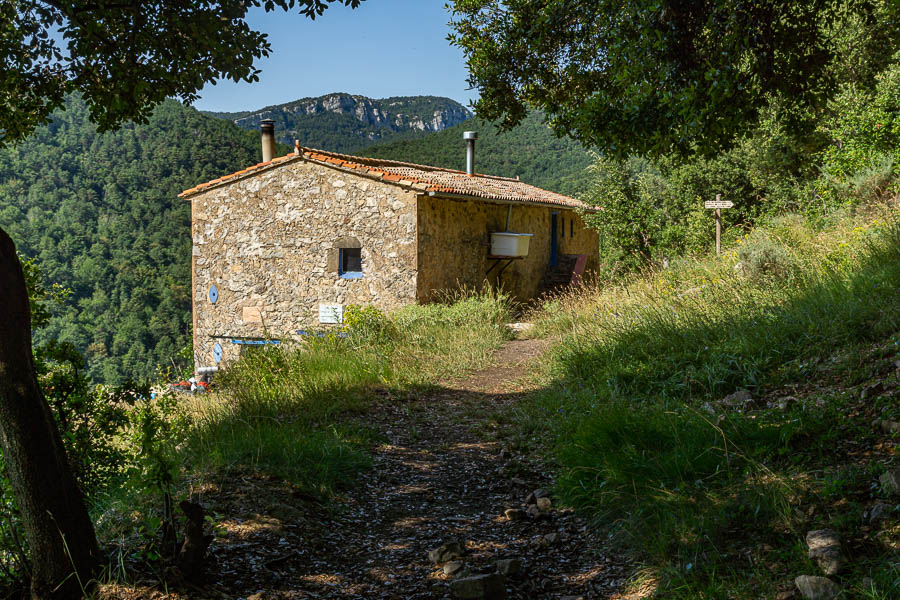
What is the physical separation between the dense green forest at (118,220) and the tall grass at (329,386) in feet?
67.7

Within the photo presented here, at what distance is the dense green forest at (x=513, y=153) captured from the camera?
1241 inches

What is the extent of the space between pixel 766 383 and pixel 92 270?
103ft

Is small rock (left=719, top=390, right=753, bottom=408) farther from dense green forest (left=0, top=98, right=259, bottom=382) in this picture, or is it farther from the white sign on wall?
dense green forest (left=0, top=98, right=259, bottom=382)

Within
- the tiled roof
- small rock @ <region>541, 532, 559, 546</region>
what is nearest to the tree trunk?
small rock @ <region>541, 532, 559, 546</region>

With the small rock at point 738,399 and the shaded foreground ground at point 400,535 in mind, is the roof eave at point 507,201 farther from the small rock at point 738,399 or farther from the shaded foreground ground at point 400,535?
the small rock at point 738,399

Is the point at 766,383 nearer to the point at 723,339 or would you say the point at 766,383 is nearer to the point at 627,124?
the point at 723,339

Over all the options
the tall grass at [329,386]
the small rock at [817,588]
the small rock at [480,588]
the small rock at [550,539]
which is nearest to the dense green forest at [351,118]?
the tall grass at [329,386]

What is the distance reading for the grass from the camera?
2586mm

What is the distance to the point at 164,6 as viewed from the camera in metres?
4.67

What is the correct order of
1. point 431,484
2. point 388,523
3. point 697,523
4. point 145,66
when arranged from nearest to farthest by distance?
point 697,523 → point 388,523 → point 431,484 → point 145,66

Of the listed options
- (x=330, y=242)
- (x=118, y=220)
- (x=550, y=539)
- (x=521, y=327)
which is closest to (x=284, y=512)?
(x=550, y=539)

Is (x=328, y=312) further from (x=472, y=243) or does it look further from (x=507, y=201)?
(x=507, y=201)

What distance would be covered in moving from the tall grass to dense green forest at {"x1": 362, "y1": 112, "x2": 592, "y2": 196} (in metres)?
21.4

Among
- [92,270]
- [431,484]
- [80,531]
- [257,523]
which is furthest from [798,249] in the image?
[92,270]
